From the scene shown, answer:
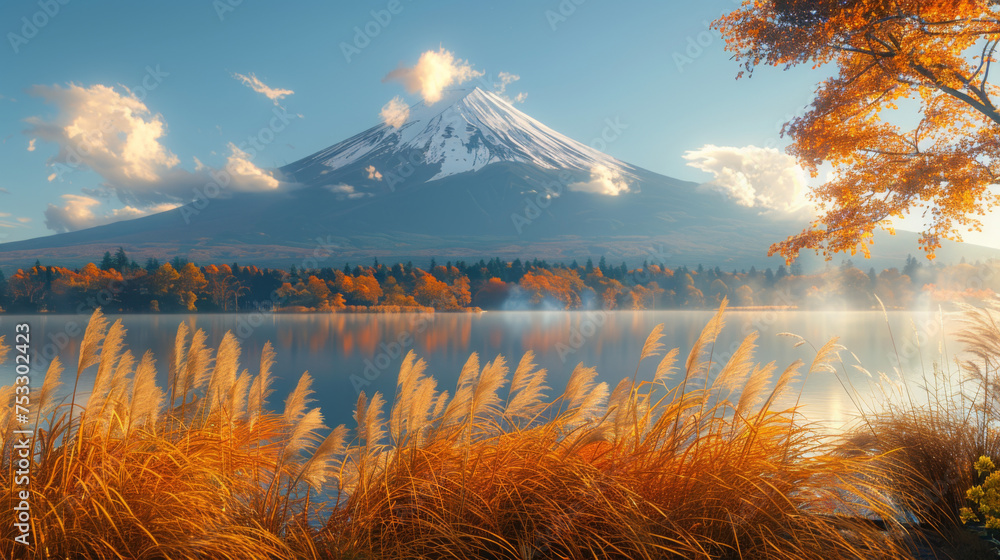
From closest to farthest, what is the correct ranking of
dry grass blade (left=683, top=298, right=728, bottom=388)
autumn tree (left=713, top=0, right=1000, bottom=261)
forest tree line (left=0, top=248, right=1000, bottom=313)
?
dry grass blade (left=683, top=298, right=728, bottom=388)
autumn tree (left=713, top=0, right=1000, bottom=261)
forest tree line (left=0, top=248, right=1000, bottom=313)

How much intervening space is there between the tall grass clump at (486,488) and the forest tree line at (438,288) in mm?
55249

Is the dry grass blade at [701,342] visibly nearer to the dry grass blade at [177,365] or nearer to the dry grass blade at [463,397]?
the dry grass blade at [463,397]

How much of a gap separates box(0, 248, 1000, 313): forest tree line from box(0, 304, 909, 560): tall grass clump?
55249 mm

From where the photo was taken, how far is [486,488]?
8.11 feet

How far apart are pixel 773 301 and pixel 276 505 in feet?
353

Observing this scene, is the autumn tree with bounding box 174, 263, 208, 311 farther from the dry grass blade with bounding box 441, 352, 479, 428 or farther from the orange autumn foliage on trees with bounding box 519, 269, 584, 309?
the dry grass blade with bounding box 441, 352, 479, 428

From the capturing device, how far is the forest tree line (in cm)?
6625

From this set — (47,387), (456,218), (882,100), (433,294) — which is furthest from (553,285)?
(456,218)

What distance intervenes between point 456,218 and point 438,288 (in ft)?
346

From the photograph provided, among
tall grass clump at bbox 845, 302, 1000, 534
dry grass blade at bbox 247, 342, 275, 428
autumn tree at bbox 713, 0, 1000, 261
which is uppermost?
autumn tree at bbox 713, 0, 1000, 261

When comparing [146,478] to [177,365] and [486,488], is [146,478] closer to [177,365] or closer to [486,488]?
[177,365]

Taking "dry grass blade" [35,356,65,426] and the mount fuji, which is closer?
"dry grass blade" [35,356,65,426]

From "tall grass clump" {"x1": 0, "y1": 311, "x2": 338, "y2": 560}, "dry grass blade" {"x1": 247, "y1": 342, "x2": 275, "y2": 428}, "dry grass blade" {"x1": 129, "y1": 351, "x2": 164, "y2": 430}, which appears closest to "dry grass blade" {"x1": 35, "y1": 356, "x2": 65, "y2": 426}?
"tall grass clump" {"x1": 0, "y1": 311, "x2": 338, "y2": 560}

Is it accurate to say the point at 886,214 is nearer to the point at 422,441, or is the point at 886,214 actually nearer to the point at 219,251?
the point at 422,441
